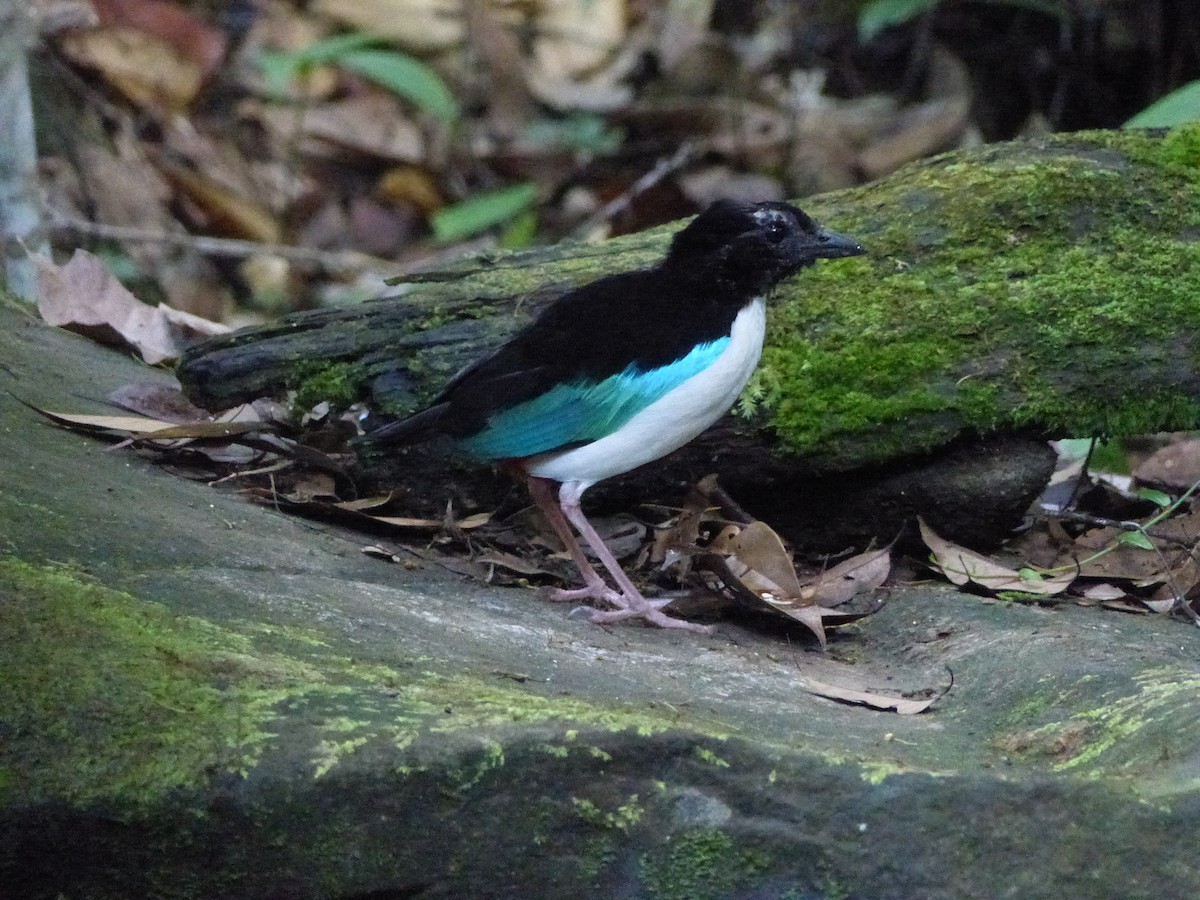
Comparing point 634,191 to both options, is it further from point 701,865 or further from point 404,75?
point 701,865

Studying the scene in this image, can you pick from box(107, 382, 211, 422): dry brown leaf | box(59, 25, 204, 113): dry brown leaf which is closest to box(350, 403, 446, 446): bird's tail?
box(107, 382, 211, 422): dry brown leaf

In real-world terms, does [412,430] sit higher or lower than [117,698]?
lower

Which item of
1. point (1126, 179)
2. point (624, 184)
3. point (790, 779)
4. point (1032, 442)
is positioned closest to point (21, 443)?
point (790, 779)

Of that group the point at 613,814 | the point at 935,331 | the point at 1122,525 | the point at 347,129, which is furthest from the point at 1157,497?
the point at 347,129

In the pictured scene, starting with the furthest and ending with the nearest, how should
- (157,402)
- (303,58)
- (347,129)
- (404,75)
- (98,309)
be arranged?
1. (347,129)
2. (404,75)
3. (303,58)
4. (98,309)
5. (157,402)

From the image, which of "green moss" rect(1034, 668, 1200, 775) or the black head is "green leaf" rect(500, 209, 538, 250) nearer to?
the black head

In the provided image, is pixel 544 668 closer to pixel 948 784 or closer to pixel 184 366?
pixel 948 784
